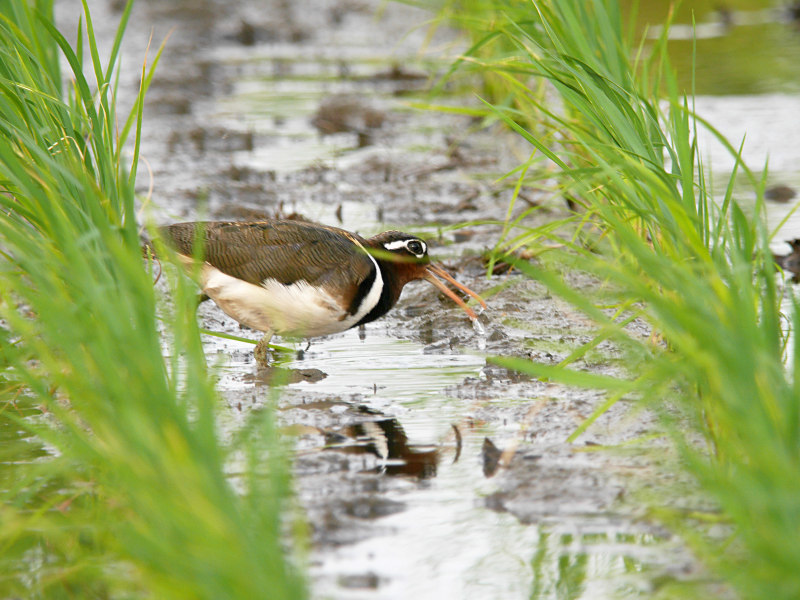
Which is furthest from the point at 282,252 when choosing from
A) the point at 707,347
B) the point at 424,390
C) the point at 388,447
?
the point at 707,347

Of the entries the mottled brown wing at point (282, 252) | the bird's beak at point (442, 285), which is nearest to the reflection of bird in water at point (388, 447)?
the mottled brown wing at point (282, 252)

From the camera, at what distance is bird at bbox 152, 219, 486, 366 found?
5.04 metres

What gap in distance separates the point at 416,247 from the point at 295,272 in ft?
1.92

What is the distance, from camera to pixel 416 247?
17.3 ft

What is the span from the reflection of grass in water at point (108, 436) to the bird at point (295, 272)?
2.93 ft

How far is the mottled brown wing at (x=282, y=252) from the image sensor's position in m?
5.07

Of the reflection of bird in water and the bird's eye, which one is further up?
the bird's eye

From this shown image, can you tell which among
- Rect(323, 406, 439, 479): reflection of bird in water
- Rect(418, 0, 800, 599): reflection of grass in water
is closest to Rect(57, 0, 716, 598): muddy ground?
Rect(323, 406, 439, 479): reflection of bird in water

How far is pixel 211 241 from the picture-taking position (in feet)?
17.1

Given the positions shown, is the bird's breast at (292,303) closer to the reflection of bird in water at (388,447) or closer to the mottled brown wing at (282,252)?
the mottled brown wing at (282,252)

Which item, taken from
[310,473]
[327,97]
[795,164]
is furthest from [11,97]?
[327,97]

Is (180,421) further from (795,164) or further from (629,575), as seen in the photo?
(795,164)

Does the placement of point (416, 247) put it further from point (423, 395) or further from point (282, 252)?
point (423, 395)

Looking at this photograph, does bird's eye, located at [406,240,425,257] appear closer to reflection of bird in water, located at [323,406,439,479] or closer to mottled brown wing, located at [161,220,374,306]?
mottled brown wing, located at [161,220,374,306]
